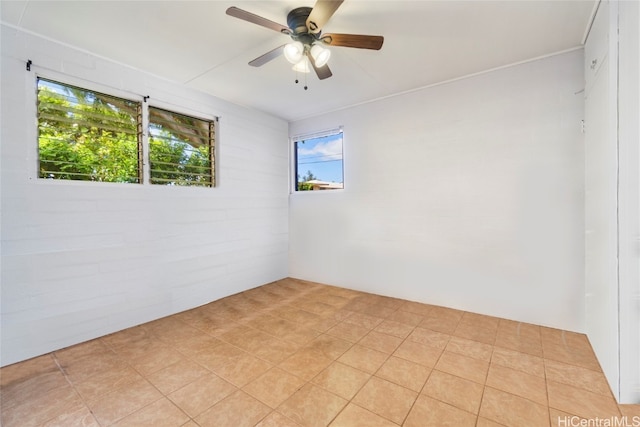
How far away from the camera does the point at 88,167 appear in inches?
101

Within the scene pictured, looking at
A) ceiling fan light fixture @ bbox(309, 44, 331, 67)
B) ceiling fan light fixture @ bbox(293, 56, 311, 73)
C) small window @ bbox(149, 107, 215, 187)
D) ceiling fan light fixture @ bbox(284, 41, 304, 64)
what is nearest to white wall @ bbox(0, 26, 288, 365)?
small window @ bbox(149, 107, 215, 187)

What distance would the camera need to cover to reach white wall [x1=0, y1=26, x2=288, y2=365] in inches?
85.4

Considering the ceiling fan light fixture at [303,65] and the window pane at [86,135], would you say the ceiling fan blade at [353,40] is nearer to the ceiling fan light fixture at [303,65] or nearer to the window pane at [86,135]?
the ceiling fan light fixture at [303,65]

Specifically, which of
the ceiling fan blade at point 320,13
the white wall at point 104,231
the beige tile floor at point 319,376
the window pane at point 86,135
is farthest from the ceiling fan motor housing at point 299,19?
the beige tile floor at point 319,376

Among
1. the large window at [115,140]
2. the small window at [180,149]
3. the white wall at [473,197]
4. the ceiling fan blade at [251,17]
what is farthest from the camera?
the small window at [180,149]

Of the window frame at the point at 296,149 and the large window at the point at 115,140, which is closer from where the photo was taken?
the large window at the point at 115,140

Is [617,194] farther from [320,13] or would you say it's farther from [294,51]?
[294,51]

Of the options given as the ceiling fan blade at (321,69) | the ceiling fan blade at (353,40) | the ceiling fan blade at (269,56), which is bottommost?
the ceiling fan blade at (321,69)

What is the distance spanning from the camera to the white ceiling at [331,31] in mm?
1975

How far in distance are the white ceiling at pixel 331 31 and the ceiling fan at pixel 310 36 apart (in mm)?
131

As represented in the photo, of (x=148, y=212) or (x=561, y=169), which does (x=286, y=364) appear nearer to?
(x=148, y=212)

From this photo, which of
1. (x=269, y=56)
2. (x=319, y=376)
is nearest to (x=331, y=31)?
(x=269, y=56)

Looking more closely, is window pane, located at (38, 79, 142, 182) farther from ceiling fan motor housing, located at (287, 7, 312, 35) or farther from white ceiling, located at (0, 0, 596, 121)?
ceiling fan motor housing, located at (287, 7, 312, 35)

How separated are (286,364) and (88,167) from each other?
2606 mm
